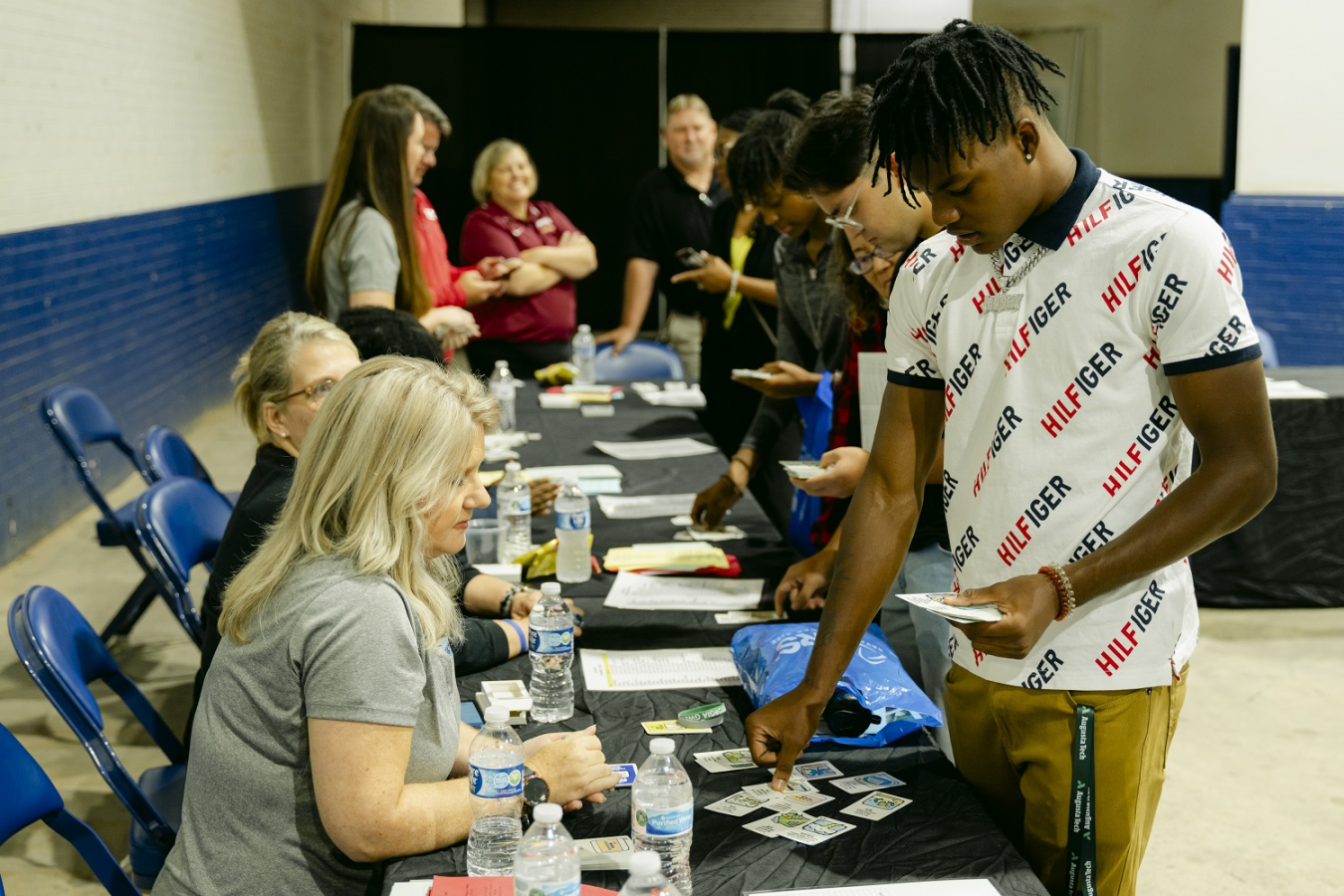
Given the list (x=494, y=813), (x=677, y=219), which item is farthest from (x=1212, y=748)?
(x=677, y=219)

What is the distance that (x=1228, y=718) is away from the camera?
362cm

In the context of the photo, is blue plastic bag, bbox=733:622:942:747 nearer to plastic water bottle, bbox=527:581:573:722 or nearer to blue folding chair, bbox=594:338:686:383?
plastic water bottle, bbox=527:581:573:722

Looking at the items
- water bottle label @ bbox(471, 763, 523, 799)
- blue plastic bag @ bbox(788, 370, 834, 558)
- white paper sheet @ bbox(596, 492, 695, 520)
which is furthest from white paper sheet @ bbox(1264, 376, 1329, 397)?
water bottle label @ bbox(471, 763, 523, 799)

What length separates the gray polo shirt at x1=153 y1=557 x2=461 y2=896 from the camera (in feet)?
4.61

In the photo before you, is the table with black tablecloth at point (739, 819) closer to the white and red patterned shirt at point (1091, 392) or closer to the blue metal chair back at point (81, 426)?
the white and red patterned shirt at point (1091, 392)

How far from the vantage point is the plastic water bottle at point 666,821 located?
4.54 ft

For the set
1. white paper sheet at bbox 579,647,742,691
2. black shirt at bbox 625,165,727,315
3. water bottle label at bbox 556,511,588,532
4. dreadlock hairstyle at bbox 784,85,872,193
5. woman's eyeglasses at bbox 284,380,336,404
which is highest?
dreadlock hairstyle at bbox 784,85,872,193

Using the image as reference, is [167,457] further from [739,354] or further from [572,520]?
[739,354]

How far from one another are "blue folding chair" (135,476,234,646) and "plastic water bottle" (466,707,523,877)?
1464 millimetres

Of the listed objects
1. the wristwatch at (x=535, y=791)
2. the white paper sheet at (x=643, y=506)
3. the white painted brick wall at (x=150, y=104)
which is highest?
the white painted brick wall at (x=150, y=104)

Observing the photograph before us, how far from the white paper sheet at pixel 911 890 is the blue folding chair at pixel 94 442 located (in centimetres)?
249

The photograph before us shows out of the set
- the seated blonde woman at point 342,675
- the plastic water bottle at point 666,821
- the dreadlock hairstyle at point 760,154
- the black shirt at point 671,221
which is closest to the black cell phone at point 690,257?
the black shirt at point 671,221

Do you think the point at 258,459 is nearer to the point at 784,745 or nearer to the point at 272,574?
the point at 272,574

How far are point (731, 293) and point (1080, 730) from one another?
120 inches
